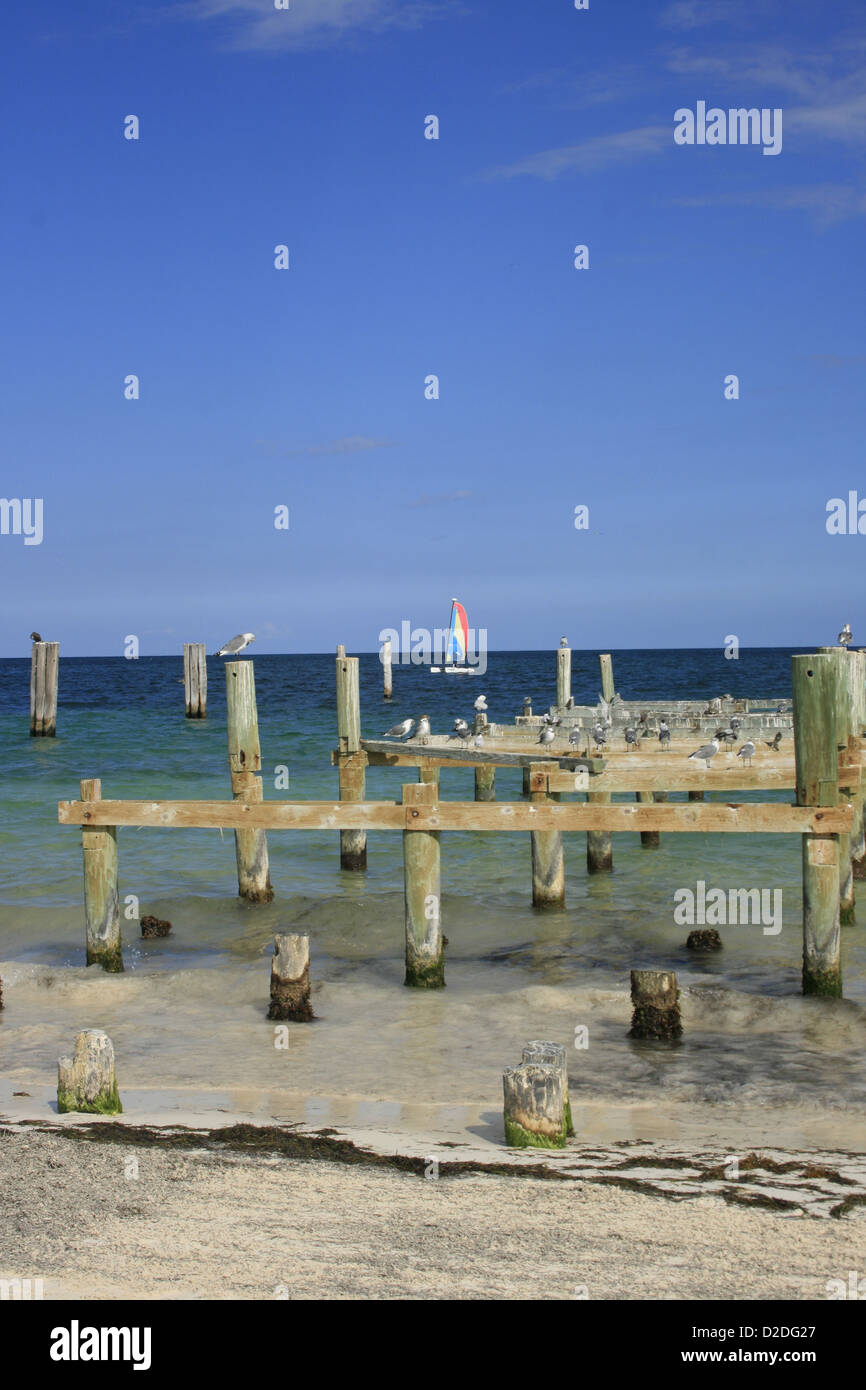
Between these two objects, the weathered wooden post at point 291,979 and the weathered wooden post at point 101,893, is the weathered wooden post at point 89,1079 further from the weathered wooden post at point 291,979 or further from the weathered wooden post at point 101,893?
the weathered wooden post at point 101,893

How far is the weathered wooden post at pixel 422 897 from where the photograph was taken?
11.6m

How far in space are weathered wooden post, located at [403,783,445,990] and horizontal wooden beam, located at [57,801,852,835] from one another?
0.13 m

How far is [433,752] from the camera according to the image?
18.2 metres

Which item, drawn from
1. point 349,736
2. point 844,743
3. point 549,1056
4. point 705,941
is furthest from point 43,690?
point 549,1056

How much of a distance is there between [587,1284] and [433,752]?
43.0ft

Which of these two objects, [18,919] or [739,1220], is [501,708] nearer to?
[18,919]

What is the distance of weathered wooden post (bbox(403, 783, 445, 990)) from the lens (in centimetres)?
1164

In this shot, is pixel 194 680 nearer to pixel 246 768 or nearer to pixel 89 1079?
pixel 246 768

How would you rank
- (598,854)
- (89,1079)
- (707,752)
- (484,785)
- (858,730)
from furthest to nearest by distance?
1. (484,785)
2. (598,854)
3. (858,730)
4. (707,752)
5. (89,1079)

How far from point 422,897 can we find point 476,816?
3.19 feet

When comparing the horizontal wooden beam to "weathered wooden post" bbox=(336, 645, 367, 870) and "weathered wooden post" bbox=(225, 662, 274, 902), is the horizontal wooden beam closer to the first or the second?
"weathered wooden post" bbox=(225, 662, 274, 902)

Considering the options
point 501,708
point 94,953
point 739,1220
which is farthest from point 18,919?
point 501,708

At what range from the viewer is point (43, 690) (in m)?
41.1

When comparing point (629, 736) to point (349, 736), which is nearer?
point (629, 736)
